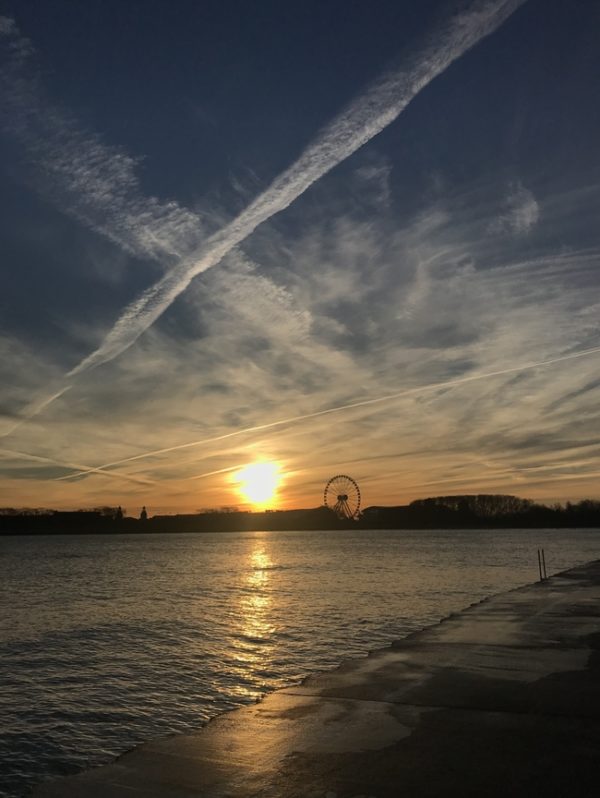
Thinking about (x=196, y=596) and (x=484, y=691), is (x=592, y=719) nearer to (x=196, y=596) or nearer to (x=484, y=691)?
(x=484, y=691)

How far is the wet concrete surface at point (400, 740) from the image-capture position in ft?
32.6

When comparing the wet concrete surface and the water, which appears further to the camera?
the water

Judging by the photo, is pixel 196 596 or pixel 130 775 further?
pixel 196 596

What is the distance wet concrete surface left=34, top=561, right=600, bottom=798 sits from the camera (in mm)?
9945

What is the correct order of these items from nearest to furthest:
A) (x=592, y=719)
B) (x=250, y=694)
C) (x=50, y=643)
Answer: (x=592, y=719) < (x=250, y=694) < (x=50, y=643)

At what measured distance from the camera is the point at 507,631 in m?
25.2

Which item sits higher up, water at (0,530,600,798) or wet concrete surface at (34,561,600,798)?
wet concrete surface at (34,561,600,798)

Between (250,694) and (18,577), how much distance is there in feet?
252

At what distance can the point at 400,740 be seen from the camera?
12.0 m

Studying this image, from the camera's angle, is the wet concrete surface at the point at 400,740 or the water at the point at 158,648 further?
the water at the point at 158,648

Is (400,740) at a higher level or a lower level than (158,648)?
higher

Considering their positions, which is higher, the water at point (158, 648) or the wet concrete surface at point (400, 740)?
the wet concrete surface at point (400, 740)

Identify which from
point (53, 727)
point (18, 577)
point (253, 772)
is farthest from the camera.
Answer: point (18, 577)

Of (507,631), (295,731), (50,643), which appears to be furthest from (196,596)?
(295,731)
